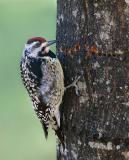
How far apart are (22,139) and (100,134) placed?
5.75m

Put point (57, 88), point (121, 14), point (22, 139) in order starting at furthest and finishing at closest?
point (22, 139)
point (57, 88)
point (121, 14)

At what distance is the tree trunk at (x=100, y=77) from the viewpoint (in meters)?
5.59

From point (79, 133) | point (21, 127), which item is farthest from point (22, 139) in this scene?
point (79, 133)

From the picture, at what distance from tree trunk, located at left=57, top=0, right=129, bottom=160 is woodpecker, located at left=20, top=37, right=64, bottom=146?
542 mm

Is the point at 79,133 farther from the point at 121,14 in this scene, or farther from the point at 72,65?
the point at 121,14

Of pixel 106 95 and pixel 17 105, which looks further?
pixel 17 105

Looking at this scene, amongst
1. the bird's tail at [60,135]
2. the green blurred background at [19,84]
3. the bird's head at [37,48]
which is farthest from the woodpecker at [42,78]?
the green blurred background at [19,84]

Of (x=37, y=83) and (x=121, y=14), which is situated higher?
(x=121, y=14)

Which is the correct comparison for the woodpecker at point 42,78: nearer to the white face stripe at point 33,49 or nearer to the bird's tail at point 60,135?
the white face stripe at point 33,49

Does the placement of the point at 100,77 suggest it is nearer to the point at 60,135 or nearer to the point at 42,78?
the point at 60,135

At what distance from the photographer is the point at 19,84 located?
40.4 feet

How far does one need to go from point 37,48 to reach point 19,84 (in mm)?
5790

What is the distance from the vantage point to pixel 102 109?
18.5ft

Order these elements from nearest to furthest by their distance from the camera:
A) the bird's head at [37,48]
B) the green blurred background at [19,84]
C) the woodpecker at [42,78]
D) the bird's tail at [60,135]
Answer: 1. the bird's tail at [60,135]
2. the woodpecker at [42,78]
3. the bird's head at [37,48]
4. the green blurred background at [19,84]
